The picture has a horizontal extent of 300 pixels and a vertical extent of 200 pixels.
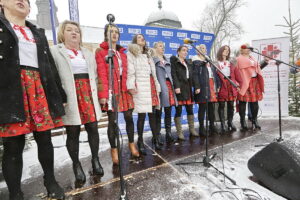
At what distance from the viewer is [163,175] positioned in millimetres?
2154

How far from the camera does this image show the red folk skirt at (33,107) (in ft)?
4.92

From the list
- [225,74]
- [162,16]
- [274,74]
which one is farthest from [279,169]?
[162,16]

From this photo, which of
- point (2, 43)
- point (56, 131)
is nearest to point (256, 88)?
point (2, 43)

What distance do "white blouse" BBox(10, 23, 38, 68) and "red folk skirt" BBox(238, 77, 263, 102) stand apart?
13.4ft

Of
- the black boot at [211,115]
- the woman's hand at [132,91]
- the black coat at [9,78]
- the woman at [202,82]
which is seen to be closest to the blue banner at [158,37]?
the black boot at [211,115]

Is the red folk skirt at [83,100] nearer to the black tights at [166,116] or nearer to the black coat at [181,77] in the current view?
the black tights at [166,116]

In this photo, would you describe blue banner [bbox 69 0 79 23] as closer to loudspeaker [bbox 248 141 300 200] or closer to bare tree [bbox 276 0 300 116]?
loudspeaker [bbox 248 141 300 200]

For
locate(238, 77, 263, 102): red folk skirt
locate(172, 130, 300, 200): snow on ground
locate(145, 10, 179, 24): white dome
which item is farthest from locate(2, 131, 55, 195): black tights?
locate(145, 10, 179, 24): white dome

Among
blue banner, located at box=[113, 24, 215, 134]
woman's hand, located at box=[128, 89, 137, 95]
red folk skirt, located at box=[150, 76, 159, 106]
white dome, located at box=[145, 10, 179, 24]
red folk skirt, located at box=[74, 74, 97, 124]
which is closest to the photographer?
red folk skirt, located at box=[74, 74, 97, 124]

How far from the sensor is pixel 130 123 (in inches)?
108

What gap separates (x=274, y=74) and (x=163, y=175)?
5337mm

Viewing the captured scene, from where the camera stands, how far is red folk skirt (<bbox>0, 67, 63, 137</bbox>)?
150cm

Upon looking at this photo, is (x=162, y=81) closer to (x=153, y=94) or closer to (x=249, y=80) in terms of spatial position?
(x=153, y=94)

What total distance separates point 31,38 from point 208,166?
2553 millimetres
